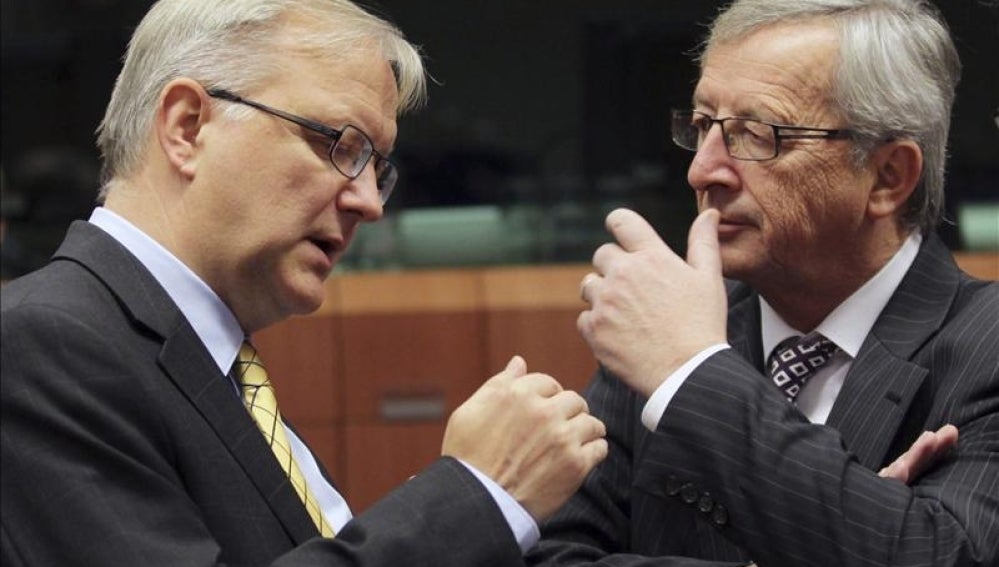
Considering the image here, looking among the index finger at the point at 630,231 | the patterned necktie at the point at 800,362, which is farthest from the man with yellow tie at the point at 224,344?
the patterned necktie at the point at 800,362

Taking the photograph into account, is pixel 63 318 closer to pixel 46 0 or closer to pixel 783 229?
pixel 783 229

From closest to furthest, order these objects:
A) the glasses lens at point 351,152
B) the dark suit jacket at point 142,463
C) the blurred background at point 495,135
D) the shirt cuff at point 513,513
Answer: the dark suit jacket at point 142,463 < the shirt cuff at point 513,513 < the glasses lens at point 351,152 < the blurred background at point 495,135

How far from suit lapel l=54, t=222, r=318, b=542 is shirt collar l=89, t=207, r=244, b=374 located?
28 millimetres

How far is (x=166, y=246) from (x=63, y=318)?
255mm

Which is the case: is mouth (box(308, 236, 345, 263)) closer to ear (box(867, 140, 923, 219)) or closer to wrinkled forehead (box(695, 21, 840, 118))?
wrinkled forehead (box(695, 21, 840, 118))

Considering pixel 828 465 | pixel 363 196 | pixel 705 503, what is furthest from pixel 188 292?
pixel 828 465

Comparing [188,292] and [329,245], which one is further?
[329,245]

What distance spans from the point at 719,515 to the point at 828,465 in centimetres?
15

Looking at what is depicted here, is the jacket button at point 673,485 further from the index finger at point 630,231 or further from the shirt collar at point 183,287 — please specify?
the shirt collar at point 183,287

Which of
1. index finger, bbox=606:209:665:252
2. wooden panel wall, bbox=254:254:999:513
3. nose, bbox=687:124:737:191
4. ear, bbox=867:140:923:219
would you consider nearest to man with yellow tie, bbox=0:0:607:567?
index finger, bbox=606:209:665:252

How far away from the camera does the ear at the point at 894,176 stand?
245 cm

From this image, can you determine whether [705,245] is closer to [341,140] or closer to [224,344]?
[341,140]

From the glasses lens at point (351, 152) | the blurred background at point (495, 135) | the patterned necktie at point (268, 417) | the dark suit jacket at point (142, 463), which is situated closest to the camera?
the dark suit jacket at point (142, 463)

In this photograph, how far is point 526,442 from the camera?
6.25 feet
